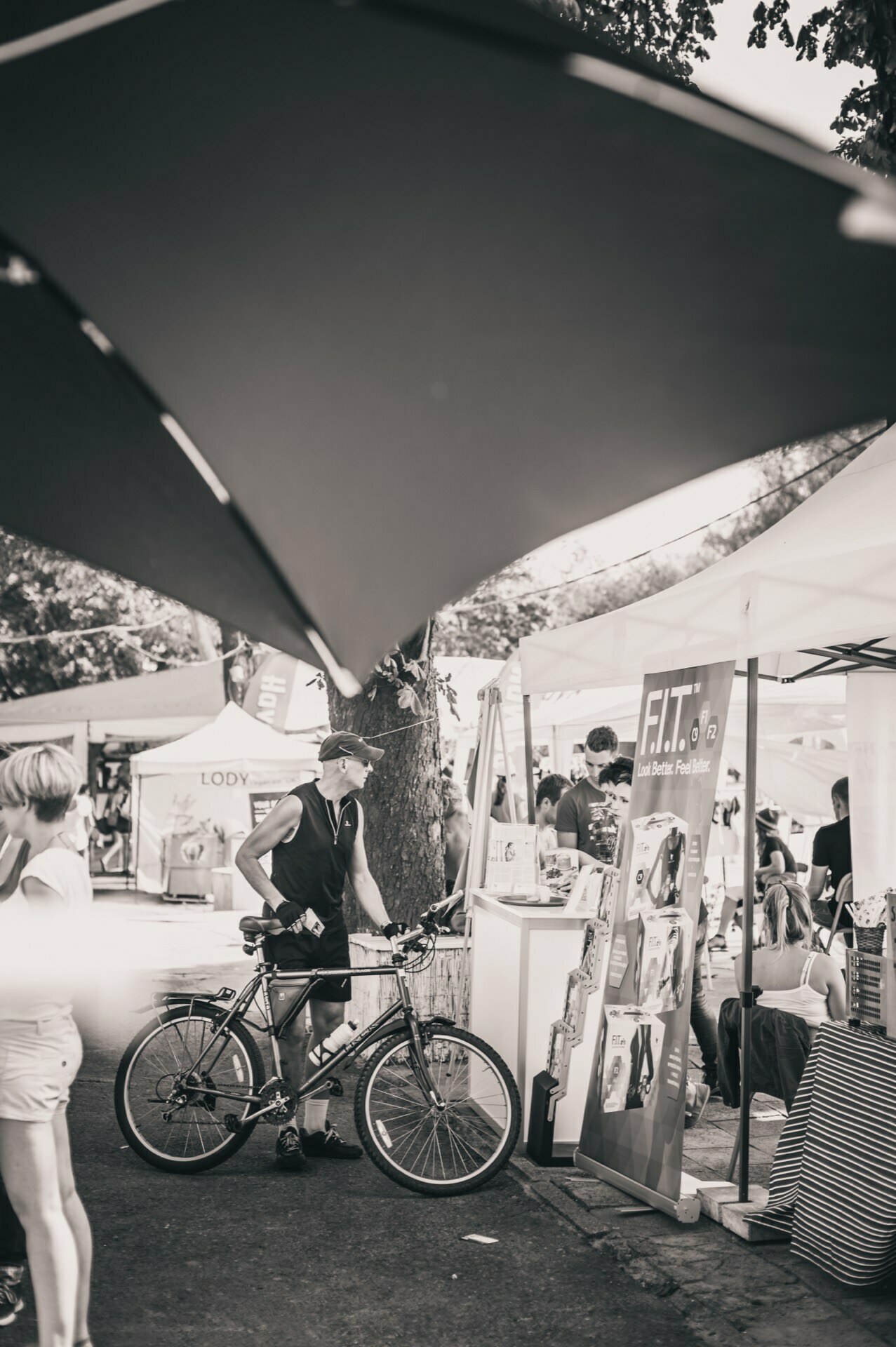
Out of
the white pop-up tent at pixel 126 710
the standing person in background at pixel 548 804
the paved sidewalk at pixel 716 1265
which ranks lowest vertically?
the paved sidewalk at pixel 716 1265

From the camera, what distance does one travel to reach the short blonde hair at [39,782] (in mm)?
3689

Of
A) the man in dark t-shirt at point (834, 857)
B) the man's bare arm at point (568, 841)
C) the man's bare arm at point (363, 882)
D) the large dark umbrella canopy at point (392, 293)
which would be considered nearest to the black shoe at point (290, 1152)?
the man's bare arm at point (363, 882)

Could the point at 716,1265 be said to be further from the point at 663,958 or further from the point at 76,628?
the point at 76,628

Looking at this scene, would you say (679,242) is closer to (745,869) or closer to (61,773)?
(61,773)

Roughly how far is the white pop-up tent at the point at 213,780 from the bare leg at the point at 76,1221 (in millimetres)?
14279

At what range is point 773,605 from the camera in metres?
5.06

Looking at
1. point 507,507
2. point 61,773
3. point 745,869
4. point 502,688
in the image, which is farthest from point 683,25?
point 507,507

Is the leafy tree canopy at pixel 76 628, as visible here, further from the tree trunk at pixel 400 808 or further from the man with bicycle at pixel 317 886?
the man with bicycle at pixel 317 886

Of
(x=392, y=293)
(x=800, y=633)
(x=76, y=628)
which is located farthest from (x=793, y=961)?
(x=76, y=628)

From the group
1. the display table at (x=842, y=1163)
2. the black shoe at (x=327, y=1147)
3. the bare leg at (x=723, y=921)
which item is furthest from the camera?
the bare leg at (x=723, y=921)

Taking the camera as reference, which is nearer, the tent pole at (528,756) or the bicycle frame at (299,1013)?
the bicycle frame at (299,1013)

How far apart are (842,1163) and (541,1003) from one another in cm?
203

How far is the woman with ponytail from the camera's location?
6.63 metres

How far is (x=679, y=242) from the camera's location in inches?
57.4
